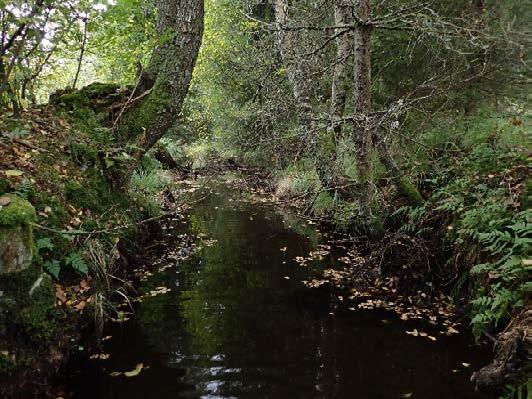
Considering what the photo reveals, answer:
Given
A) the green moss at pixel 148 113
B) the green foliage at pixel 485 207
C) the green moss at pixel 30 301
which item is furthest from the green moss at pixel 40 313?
the green foliage at pixel 485 207

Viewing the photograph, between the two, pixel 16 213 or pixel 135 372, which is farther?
pixel 135 372

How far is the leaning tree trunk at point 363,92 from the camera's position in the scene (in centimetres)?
710

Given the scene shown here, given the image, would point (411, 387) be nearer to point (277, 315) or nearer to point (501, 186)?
point (277, 315)

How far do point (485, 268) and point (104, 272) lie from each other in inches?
179

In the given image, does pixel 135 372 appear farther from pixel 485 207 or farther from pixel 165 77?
pixel 165 77

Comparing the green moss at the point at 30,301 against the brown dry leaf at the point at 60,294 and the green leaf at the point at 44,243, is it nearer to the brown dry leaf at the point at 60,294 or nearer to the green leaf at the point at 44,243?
the brown dry leaf at the point at 60,294

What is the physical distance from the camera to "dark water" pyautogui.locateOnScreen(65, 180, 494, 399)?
4.31 m

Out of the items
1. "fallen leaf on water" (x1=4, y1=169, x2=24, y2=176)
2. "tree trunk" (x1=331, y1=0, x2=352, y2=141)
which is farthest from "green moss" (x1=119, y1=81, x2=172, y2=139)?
"tree trunk" (x1=331, y1=0, x2=352, y2=141)

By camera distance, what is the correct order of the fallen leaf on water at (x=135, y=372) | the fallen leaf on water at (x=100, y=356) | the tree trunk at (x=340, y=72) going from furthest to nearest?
the tree trunk at (x=340, y=72) < the fallen leaf on water at (x=100, y=356) < the fallen leaf on water at (x=135, y=372)

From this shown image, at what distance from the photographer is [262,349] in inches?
199

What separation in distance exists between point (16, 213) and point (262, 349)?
3019 mm

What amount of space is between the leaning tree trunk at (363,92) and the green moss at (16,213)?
194 inches

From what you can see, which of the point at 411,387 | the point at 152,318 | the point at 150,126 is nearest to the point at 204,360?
the point at 152,318

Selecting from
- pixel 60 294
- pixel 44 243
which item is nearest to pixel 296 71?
pixel 44 243
